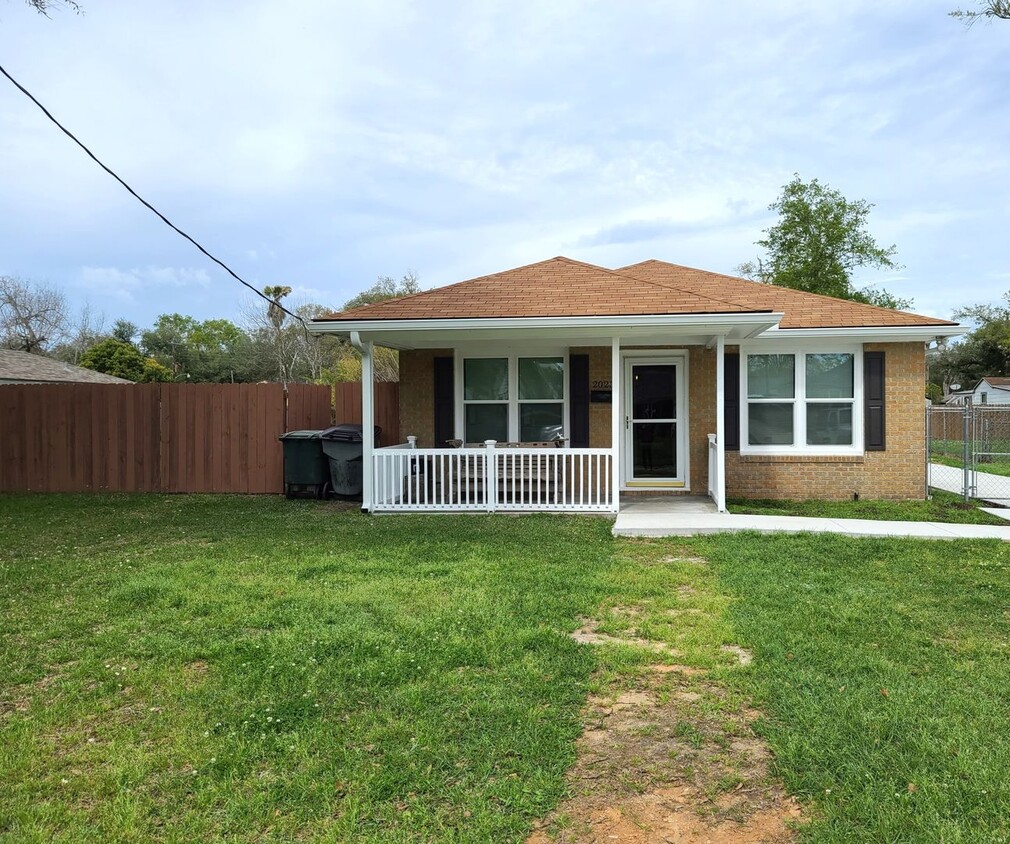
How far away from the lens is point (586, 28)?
11.2 metres

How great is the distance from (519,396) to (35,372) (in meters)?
17.2

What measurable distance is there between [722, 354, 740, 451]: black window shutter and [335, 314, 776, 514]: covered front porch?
0.66 feet

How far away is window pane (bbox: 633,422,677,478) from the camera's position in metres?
10.9

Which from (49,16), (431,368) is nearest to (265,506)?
(431,368)

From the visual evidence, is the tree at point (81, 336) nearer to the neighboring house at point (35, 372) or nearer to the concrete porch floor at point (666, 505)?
the neighboring house at point (35, 372)

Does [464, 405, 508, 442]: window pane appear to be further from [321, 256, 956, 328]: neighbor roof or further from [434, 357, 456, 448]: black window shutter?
[321, 256, 956, 328]: neighbor roof

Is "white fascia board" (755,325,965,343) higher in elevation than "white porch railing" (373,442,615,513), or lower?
higher

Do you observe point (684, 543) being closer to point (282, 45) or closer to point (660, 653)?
point (660, 653)

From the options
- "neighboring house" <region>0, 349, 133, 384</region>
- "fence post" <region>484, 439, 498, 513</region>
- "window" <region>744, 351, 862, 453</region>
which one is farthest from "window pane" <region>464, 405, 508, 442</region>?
"neighboring house" <region>0, 349, 133, 384</region>

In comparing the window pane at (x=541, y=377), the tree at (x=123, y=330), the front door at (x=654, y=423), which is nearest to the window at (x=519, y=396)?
the window pane at (x=541, y=377)

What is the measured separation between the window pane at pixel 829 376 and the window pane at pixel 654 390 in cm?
209

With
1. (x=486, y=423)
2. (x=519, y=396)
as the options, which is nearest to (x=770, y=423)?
(x=519, y=396)

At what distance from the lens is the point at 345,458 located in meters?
11.0

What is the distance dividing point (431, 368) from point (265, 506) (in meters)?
3.34
